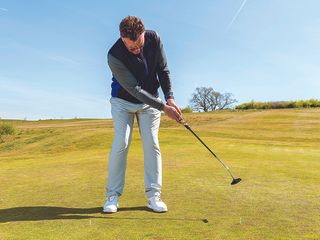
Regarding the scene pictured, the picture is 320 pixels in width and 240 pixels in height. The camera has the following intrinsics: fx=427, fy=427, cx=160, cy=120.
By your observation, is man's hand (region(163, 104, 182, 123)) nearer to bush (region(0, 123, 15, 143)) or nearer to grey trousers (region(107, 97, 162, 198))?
grey trousers (region(107, 97, 162, 198))

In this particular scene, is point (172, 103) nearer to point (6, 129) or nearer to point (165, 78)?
point (165, 78)

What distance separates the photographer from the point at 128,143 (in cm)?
526

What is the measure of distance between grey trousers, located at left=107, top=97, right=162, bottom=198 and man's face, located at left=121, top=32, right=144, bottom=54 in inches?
26.4

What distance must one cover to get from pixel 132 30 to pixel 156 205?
6.37 feet

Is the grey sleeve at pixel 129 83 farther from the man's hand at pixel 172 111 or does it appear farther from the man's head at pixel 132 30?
the man's head at pixel 132 30

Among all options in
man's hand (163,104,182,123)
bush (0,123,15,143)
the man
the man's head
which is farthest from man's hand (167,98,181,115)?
bush (0,123,15,143)

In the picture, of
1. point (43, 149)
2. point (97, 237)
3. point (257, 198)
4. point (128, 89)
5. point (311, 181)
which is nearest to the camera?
point (97, 237)

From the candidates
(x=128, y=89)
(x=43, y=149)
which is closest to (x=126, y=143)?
(x=128, y=89)

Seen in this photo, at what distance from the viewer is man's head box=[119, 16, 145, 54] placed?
464cm

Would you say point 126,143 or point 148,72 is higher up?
point 148,72

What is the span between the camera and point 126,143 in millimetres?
5215

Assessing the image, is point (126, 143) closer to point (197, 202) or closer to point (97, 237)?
point (197, 202)

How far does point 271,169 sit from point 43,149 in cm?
1517

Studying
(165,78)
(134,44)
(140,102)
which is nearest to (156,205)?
(140,102)
